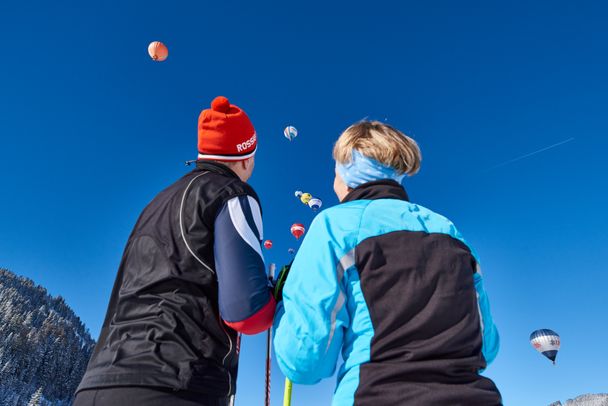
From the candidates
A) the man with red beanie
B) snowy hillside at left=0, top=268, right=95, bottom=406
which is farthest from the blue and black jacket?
snowy hillside at left=0, top=268, right=95, bottom=406

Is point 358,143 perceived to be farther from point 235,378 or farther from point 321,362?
point 235,378

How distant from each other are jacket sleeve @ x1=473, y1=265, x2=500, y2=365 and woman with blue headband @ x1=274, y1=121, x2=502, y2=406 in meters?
0.09

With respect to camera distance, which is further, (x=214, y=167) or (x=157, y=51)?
(x=157, y=51)

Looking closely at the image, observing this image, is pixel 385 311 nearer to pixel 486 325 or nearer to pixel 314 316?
pixel 314 316

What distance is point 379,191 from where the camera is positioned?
9.77 ft

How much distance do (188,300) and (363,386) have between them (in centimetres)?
140

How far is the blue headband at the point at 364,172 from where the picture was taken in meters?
3.20

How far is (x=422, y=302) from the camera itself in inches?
95.9

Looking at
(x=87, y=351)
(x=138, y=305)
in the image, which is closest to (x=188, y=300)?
(x=138, y=305)

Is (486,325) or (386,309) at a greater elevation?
(486,325)

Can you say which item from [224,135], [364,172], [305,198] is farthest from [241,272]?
[305,198]

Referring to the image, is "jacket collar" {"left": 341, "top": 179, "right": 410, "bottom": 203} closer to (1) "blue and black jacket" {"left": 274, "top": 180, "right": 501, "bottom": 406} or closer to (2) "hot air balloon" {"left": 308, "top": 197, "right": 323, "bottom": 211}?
(1) "blue and black jacket" {"left": 274, "top": 180, "right": 501, "bottom": 406}

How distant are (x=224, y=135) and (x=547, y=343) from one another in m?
46.9

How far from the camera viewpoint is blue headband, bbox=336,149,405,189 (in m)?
3.20
